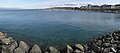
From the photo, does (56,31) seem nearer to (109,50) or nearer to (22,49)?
(22,49)

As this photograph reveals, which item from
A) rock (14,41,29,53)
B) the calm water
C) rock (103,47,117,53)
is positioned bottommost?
the calm water

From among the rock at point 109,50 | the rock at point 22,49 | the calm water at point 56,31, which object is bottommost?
the calm water at point 56,31

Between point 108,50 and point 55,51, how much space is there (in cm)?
569

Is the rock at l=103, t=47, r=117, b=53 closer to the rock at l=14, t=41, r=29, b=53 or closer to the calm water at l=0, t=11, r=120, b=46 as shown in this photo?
the calm water at l=0, t=11, r=120, b=46

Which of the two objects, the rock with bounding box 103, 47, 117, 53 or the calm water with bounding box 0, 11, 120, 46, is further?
the calm water with bounding box 0, 11, 120, 46

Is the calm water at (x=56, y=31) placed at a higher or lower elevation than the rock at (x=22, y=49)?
lower

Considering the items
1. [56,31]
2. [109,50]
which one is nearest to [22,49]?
[109,50]

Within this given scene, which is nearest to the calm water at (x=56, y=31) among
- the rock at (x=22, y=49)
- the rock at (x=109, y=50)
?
the rock at (x=22, y=49)

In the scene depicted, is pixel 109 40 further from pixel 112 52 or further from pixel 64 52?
pixel 64 52

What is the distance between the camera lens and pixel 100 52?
2100 centimetres

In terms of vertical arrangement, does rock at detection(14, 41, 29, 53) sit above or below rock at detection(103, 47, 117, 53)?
above

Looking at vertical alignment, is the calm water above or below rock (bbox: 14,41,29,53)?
below

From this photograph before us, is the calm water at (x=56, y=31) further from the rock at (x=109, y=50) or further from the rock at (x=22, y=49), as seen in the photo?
the rock at (x=109, y=50)

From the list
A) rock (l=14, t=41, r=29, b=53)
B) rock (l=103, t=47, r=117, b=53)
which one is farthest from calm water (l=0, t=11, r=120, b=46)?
rock (l=103, t=47, r=117, b=53)
